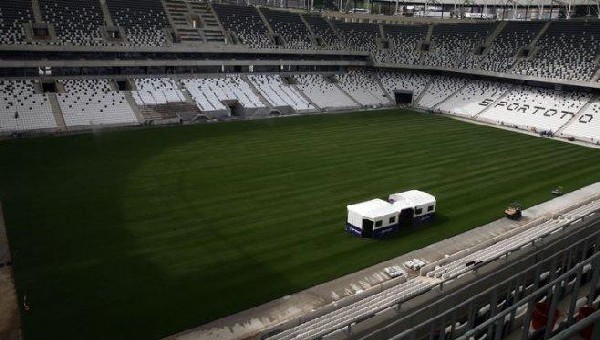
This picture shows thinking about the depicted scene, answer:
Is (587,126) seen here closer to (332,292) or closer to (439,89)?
(439,89)

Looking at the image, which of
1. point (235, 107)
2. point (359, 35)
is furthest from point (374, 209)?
point (359, 35)

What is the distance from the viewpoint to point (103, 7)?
5447 cm

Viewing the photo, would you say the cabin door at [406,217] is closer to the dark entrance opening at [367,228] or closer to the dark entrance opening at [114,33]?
the dark entrance opening at [367,228]

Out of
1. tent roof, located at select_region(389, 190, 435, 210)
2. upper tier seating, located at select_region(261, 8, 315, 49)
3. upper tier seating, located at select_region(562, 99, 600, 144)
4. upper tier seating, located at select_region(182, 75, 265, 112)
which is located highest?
upper tier seating, located at select_region(261, 8, 315, 49)

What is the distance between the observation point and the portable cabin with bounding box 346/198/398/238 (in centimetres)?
2189

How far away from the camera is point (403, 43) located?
71375 millimetres

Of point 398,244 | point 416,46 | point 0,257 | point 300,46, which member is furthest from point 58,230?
point 416,46

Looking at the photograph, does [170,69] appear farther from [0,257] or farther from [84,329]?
[84,329]

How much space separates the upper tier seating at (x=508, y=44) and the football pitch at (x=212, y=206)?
2000 centimetres

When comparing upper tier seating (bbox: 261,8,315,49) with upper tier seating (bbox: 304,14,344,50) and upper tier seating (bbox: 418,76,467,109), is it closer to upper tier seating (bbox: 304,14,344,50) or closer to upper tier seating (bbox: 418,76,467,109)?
upper tier seating (bbox: 304,14,344,50)

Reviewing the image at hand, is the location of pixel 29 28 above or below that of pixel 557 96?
above

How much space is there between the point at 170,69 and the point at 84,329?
4381 centimetres

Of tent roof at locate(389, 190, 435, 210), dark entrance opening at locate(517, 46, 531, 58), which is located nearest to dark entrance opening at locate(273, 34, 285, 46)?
dark entrance opening at locate(517, 46, 531, 58)

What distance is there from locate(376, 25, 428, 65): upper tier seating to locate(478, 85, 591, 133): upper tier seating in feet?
51.7
